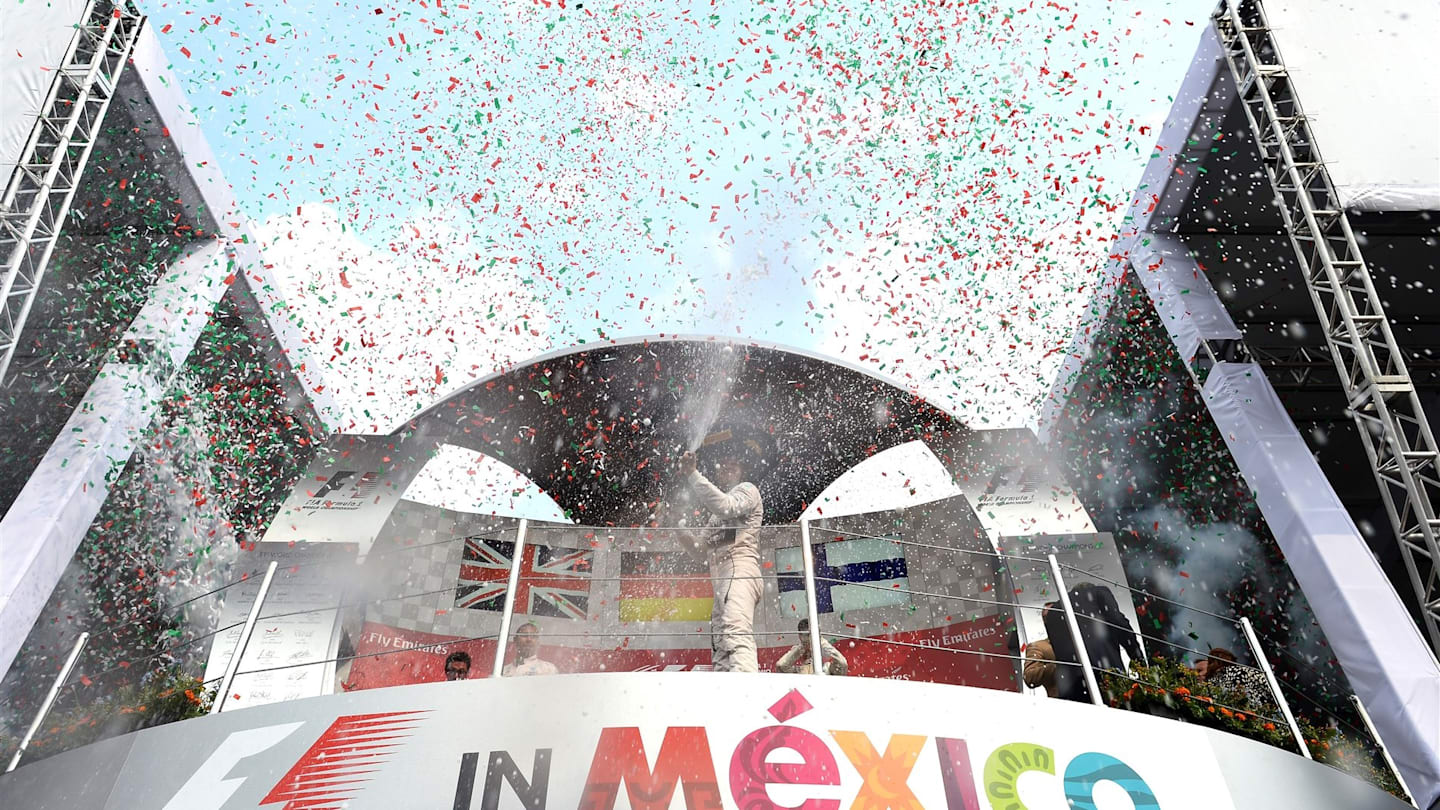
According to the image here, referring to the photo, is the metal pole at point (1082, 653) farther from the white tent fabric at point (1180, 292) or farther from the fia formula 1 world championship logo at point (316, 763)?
the white tent fabric at point (1180, 292)

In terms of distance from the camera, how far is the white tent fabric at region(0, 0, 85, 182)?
Answer: 5.41 m

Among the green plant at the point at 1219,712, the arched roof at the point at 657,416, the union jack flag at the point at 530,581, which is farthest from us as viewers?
the arched roof at the point at 657,416

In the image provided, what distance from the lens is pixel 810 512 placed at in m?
11.8

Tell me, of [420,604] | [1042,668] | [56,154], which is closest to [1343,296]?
[1042,668]

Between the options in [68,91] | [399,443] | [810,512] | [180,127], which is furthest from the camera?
[810,512]

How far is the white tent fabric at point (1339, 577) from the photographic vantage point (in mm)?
4730

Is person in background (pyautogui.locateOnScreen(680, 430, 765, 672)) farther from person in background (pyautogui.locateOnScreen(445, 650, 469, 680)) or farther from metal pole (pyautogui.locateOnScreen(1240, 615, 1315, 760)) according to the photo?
metal pole (pyautogui.locateOnScreen(1240, 615, 1315, 760))

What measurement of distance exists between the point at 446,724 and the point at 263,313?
633 centimetres

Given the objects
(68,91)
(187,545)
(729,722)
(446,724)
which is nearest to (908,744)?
(729,722)

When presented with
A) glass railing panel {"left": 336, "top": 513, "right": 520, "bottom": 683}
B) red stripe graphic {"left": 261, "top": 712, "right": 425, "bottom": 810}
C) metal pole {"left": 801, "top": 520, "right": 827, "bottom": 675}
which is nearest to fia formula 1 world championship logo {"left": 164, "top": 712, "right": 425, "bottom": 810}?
red stripe graphic {"left": 261, "top": 712, "right": 425, "bottom": 810}

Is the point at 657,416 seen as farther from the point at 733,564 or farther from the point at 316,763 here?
the point at 316,763

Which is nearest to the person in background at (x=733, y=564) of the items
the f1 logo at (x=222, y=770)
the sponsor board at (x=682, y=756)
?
the sponsor board at (x=682, y=756)

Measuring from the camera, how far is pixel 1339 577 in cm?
534

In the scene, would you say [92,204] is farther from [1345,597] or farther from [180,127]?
[1345,597]
